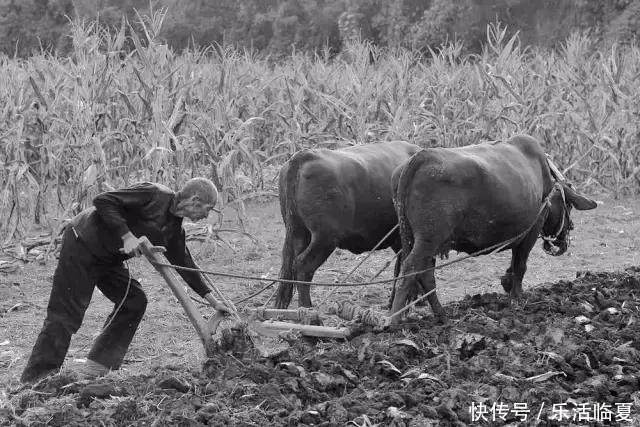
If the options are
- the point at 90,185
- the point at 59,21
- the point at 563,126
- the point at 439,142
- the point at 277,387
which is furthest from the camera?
the point at 59,21

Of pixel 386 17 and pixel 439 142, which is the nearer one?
pixel 439 142

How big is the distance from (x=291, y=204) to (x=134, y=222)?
2011 millimetres

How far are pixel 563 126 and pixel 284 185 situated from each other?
7.24 m

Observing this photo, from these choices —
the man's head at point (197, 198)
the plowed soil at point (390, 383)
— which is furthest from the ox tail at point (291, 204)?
the man's head at point (197, 198)

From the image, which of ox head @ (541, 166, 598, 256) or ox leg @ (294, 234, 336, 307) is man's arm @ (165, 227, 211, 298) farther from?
ox head @ (541, 166, 598, 256)

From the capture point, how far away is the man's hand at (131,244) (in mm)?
6137

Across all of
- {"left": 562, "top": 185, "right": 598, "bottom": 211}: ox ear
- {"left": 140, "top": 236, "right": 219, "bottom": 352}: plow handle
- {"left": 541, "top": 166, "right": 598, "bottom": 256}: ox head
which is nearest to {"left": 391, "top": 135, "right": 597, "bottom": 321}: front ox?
{"left": 541, "top": 166, "right": 598, "bottom": 256}: ox head

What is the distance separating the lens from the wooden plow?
20.6 feet

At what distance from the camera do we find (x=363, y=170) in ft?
27.8

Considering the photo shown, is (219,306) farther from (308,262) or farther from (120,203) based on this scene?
A: (308,262)

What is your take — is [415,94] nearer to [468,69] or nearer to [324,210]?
[468,69]

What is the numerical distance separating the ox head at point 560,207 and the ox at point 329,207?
1369 mm

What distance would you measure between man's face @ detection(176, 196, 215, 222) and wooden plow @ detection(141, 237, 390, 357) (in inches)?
12.0

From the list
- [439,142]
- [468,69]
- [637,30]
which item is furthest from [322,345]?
[637,30]
